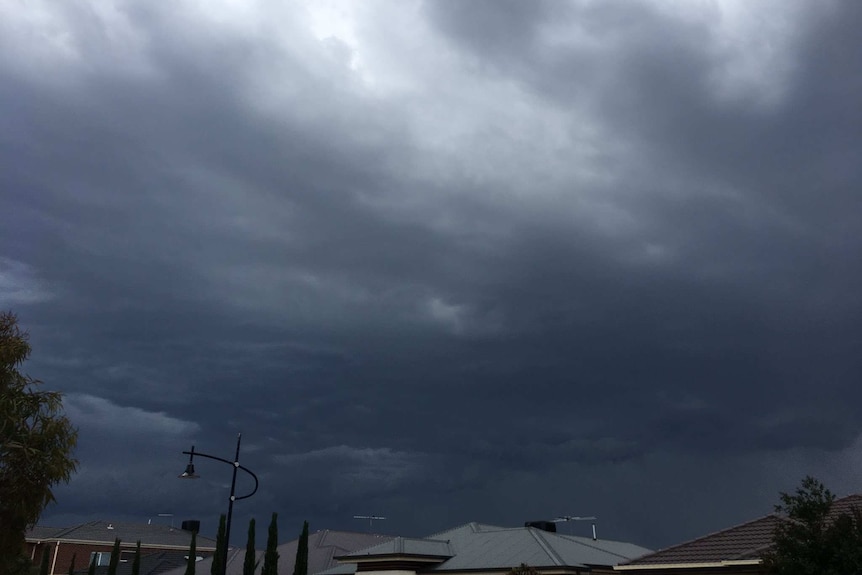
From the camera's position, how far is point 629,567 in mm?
32719

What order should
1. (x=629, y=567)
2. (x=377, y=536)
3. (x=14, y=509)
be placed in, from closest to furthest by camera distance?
(x=14, y=509) → (x=629, y=567) → (x=377, y=536)

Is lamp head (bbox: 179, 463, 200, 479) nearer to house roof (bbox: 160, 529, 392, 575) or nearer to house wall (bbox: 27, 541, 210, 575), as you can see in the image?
house roof (bbox: 160, 529, 392, 575)

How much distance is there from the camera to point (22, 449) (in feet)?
85.9

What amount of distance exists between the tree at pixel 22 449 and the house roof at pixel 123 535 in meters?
77.8

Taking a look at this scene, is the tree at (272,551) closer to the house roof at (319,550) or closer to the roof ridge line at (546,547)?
the house roof at (319,550)

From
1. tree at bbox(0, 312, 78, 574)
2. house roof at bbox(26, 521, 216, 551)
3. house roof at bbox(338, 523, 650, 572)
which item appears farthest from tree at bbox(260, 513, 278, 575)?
house roof at bbox(26, 521, 216, 551)

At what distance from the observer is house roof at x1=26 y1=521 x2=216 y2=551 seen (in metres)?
98.4

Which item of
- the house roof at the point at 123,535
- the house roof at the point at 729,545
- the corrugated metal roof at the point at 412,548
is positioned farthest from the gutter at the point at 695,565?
the house roof at the point at 123,535

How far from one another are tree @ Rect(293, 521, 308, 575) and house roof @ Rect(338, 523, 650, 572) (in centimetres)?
996

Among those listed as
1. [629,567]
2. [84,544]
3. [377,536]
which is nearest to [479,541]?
[629,567]

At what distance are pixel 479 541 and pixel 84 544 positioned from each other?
67.3 m

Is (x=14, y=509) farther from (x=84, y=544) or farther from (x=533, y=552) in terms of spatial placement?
(x=84, y=544)

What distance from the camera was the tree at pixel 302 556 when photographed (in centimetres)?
5791

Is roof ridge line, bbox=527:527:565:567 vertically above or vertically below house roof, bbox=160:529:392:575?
below
